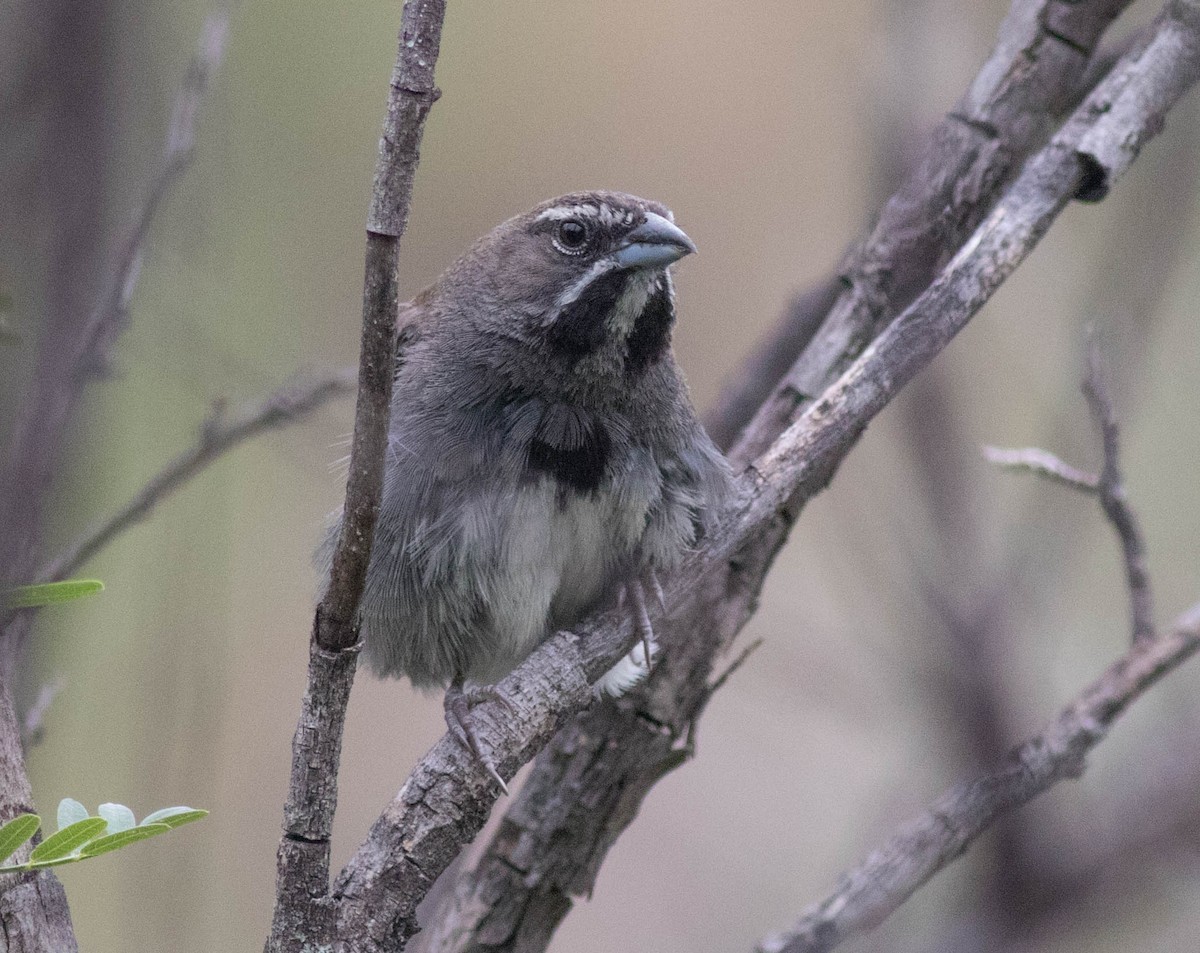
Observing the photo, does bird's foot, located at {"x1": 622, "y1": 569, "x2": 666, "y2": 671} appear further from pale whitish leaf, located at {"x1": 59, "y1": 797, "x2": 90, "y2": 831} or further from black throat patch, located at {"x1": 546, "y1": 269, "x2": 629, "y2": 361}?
pale whitish leaf, located at {"x1": 59, "y1": 797, "x2": 90, "y2": 831}

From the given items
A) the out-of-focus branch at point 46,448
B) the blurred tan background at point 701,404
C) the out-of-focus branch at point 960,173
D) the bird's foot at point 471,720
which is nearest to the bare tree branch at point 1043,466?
the blurred tan background at point 701,404

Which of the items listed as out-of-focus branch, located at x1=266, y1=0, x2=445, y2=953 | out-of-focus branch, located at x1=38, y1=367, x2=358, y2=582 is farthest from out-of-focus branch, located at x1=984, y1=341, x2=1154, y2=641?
out-of-focus branch, located at x1=38, y1=367, x2=358, y2=582

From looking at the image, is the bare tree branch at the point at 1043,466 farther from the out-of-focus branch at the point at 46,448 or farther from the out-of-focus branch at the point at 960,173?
the out-of-focus branch at the point at 46,448

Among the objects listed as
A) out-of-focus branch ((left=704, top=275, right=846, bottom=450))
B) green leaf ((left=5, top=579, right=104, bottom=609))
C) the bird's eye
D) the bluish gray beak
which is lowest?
green leaf ((left=5, top=579, right=104, bottom=609))

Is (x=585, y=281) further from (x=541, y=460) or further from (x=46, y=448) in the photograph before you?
(x=46, y=448)

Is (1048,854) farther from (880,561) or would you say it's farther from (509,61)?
(509,61)

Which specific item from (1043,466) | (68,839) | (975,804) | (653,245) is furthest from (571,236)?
(68,839)

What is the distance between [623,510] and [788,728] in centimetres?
424

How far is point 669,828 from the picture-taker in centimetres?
764

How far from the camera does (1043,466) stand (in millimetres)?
3691

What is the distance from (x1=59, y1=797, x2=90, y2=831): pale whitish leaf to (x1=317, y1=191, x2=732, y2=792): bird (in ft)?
4.67

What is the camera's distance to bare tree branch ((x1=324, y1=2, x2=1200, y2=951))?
304 centimetres

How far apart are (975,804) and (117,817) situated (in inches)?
84.7

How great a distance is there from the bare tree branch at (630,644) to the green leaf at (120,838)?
62 cm
